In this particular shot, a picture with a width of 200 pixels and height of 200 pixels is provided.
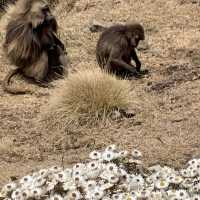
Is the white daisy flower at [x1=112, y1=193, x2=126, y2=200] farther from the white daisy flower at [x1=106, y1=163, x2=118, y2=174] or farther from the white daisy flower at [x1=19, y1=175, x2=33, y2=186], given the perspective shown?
the white daisy flower at [x1=19, y1=175, x2=33, y2=186]

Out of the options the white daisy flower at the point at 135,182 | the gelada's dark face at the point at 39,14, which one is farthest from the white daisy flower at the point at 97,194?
the gelada's dark face at the point at 39,14

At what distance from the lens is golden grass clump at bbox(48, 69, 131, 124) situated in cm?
714

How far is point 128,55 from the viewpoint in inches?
355

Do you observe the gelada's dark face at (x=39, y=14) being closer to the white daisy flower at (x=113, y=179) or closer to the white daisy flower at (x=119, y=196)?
the white daisy flower at (x=113, y=179)

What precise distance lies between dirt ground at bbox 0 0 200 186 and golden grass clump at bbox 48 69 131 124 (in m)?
0.21

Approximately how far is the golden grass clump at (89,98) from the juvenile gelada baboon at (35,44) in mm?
1714

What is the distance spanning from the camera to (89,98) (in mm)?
7293

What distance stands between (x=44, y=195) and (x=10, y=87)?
4798 mm

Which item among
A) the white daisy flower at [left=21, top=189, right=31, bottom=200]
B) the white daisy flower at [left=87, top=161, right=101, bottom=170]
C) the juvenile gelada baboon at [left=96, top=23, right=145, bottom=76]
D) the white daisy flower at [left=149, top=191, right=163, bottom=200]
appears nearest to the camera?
the white daisy flower at [left=149, top=191, right=163, bottom=200]

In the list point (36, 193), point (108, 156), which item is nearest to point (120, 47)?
point (108, 156)

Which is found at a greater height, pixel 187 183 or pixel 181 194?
pixel 187 183

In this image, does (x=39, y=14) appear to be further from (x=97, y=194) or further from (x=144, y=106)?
(x=97, y=194)

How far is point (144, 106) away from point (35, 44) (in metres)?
2.51

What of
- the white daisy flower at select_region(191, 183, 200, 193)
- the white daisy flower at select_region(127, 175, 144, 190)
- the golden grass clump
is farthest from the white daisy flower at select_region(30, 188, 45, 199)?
the golden grass clump
